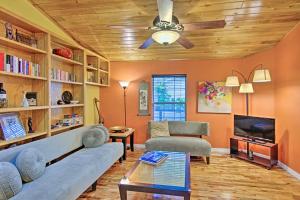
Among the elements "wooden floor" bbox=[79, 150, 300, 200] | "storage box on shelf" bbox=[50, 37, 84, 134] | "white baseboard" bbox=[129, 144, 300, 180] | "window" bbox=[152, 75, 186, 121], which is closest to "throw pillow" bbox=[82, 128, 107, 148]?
"storage box on shelf" bbox=[50, 37, 84, 134]

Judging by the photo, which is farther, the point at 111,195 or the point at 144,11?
the point at 144,11

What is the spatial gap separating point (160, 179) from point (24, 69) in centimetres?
230

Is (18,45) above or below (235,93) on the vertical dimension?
above

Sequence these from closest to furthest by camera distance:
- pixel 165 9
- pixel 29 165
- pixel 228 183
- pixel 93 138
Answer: pixel 29 165
pixel 165 9
pixel 228 183
pixel 93 138

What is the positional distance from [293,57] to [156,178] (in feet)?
10.1

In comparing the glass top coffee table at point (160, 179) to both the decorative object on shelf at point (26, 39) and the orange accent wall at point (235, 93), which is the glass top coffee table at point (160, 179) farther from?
the decorative object on shelf at point (26, 39)

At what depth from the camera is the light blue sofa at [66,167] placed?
6.22ft

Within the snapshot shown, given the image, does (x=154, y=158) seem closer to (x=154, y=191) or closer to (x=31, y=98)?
(x=154, y=191)

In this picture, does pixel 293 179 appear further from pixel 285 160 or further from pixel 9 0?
pixel 9 0

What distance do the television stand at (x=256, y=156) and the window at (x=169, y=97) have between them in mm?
1288

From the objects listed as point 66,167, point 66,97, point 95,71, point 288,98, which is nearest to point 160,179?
point 66,167

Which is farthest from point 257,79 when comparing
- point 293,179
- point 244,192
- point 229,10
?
point 244,192

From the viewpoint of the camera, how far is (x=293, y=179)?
3.24 meters

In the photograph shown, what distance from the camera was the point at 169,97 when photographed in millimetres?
5109
